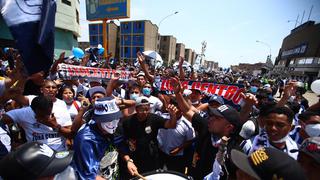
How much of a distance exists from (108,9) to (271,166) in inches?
825

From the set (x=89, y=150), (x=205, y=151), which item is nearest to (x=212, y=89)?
(x=205, y=151)

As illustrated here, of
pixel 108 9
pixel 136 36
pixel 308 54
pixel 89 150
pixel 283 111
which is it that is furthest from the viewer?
pixel 136 36

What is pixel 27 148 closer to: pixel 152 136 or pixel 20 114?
pixel 20 114

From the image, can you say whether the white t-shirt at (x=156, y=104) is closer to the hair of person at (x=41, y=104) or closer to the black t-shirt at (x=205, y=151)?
the black t-shirt at (x=205, y=151)

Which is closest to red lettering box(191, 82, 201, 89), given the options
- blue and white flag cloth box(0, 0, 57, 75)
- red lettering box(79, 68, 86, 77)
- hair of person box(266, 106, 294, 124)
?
hair of person box(266, 106, 294, 124)

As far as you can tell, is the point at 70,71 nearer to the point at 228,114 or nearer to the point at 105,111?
the point at 105,111

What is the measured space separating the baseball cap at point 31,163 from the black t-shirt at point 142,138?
182cm

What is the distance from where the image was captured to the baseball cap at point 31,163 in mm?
1119

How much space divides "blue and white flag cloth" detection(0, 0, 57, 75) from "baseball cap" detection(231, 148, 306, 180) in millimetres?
2610

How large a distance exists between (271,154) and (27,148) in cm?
155

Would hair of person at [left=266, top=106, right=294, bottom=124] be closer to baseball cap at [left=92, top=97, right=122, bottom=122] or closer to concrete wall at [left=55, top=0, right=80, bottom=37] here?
baseball cap at [left=92, top=97, right=122, bottom=122]

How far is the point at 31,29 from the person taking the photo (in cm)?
247

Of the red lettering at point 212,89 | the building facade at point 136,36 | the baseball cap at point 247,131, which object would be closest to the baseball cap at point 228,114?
the baseball cap at point 247,131

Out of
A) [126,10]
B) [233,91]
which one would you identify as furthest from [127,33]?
[233,91]
